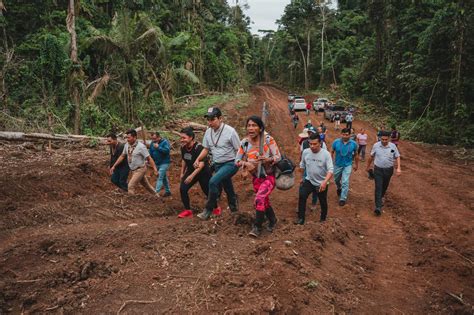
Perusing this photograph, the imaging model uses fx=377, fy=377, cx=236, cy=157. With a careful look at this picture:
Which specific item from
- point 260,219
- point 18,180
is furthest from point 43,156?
point 260,219

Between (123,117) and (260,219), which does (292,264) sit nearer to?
(260,219)

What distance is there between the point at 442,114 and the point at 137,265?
68.2 ft

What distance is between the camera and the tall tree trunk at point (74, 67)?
45.9 ft

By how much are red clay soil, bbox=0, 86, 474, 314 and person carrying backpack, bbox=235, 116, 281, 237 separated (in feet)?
1.76

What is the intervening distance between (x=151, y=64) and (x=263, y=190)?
16.1 m

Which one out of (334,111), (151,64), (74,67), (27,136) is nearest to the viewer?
(27,136)

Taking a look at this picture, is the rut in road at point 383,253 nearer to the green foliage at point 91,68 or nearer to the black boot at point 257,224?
the black boot at point 257,224

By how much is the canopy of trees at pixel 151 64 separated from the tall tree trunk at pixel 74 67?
0.12 feet

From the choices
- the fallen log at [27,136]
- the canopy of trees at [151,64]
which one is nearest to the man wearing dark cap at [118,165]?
the fallen log at [27,136]

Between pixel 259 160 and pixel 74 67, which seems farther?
pixel 74 67

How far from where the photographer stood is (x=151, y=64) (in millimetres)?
19844

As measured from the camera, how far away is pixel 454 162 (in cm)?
1522

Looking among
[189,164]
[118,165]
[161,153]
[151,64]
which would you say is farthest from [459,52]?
[118,165]

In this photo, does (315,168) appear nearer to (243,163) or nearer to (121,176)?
(243,163)
